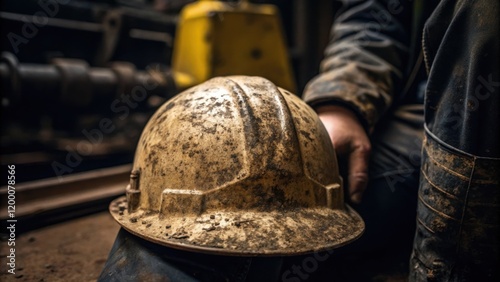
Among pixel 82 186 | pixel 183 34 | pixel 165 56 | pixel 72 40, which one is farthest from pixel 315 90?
pixel 165 56

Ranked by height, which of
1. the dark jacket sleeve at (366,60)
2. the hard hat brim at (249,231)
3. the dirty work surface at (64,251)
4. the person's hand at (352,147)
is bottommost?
the dirty work surface at (64,251)

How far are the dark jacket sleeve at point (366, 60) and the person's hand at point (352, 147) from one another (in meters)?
0.10

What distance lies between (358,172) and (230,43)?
268cm

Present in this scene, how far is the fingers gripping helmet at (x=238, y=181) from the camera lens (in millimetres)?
1099

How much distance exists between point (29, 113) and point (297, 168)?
10.7 feet

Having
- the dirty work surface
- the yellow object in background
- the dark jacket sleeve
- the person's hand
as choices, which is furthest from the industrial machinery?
the person's hand

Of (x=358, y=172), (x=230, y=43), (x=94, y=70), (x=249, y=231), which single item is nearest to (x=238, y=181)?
(x=249, y=231)

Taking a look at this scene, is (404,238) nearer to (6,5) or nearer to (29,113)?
(29,113)

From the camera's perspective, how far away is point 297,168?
123 cm

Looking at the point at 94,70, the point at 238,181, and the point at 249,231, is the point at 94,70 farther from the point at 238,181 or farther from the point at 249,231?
the point at 249,231

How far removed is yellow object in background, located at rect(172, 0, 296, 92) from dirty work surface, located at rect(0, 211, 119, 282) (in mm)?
2001

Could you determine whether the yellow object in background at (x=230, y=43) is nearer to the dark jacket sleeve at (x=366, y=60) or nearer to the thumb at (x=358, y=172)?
the dark jacket sleeve at (x=366, y=60)

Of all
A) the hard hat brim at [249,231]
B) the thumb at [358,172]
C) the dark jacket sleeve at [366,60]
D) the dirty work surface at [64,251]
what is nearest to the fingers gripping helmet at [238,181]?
the hard hat brim at [249,231]

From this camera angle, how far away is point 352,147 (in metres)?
1.58
